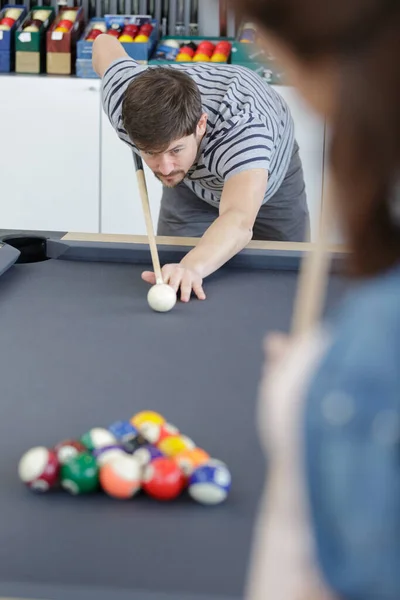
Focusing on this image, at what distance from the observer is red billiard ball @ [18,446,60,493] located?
3.88 ft

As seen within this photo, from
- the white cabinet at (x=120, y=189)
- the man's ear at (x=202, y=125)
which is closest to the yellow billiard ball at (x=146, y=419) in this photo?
the man's ear at (x=202, y=125)

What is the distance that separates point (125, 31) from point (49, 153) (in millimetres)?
682

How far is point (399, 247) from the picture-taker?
60 cm

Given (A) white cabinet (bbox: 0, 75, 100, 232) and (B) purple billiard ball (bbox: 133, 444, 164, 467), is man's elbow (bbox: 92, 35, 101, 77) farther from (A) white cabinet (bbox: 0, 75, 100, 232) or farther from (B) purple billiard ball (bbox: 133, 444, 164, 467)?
(B) purple billiard ball (bbox: 133, 444, 164, 467)

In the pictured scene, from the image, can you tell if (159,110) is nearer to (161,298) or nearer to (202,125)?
(202,125)

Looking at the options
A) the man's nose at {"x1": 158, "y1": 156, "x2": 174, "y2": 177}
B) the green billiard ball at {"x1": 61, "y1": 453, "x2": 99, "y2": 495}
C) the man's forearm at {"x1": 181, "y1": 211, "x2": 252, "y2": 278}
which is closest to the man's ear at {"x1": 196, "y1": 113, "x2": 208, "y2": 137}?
the man's nose at {"x1": 158, "y1": 156, "x2": 174, "y2": 177}

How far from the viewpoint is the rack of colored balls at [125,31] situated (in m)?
4.28

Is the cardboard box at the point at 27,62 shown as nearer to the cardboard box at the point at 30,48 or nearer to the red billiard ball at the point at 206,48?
the cardboard box at the point at 30,48

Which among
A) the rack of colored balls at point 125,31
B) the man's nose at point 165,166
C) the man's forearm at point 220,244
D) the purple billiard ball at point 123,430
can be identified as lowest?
the purple billiard ball at point 123,430

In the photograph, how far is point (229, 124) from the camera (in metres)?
2.46

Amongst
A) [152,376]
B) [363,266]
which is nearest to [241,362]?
[152,376]

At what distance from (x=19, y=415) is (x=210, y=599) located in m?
0.58

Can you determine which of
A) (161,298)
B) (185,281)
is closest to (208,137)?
(185,281)

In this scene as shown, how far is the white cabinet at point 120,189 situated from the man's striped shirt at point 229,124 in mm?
1337
